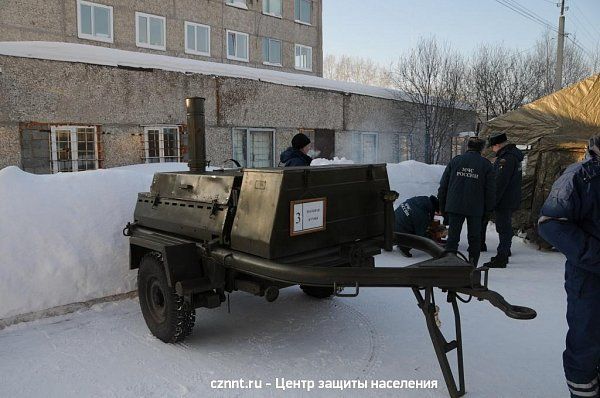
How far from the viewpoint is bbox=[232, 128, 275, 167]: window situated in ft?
43.5

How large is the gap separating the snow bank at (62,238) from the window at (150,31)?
615 inches

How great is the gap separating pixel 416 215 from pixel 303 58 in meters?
20.9

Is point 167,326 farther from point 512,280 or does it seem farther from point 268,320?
point 512,280

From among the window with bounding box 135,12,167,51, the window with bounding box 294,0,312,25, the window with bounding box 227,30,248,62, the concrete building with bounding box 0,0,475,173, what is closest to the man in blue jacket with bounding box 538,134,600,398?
the concrete building with bounding box 0,0,475,173

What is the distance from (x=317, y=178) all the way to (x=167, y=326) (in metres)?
1.69

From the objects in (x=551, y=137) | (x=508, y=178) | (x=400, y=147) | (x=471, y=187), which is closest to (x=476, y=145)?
(x=471, y=187)

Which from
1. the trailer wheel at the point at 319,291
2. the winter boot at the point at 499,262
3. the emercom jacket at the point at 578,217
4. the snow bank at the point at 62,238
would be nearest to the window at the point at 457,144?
the winter boot at the point at 499,262

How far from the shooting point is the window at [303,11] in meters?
25.7

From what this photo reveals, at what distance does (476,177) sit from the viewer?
19.6 ft

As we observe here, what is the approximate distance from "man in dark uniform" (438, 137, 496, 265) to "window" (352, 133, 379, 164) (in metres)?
10.1

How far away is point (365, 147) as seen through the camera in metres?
17.1

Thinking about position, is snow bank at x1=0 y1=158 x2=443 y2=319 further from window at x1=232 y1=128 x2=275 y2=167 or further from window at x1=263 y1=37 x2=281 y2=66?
window at x1=263 y1=37 x2=281 y2=66

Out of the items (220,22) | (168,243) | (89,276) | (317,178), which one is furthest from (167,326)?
(220,22)

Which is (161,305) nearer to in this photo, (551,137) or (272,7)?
(551,137)
